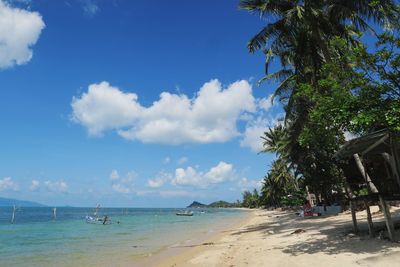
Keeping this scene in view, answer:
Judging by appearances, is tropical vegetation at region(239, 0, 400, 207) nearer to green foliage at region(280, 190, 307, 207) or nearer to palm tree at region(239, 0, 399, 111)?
palm tree at region(239, 0, 399, 111)

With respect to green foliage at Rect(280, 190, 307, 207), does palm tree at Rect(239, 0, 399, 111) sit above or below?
above

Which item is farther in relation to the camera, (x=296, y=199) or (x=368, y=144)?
(x=296, y=199)

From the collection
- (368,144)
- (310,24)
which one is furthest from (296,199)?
(368,144)

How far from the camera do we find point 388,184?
12766 millimetres

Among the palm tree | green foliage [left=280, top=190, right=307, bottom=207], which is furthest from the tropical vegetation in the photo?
green foliage [left=280, top=190, right=307, bottom=207]

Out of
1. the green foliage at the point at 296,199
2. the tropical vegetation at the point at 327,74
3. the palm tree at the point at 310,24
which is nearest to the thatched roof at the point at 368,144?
the tropical vegetation at the point at 327,74

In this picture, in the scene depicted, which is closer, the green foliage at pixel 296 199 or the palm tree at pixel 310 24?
the palm tree at pixel 310 24

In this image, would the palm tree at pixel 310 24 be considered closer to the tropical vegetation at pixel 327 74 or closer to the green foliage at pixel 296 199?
the tropical vegetation at pixel 327 74

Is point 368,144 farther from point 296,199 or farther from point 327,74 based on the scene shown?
point 296,199

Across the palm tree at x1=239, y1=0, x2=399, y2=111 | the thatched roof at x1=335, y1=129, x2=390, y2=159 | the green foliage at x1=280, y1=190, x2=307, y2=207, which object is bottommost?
the green foliage at x1=280, y1=190, x2=307, y2=207

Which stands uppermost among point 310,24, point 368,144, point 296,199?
point 310,24

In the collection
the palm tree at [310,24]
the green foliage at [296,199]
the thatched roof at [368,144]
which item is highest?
the palm tree at [310,24]

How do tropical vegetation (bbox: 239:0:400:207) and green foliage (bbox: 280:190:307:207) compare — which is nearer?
tropical vegetation (bbox: 239:0:400:207)

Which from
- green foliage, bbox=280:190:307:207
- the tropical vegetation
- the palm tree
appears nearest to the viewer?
the tropical vegetation
